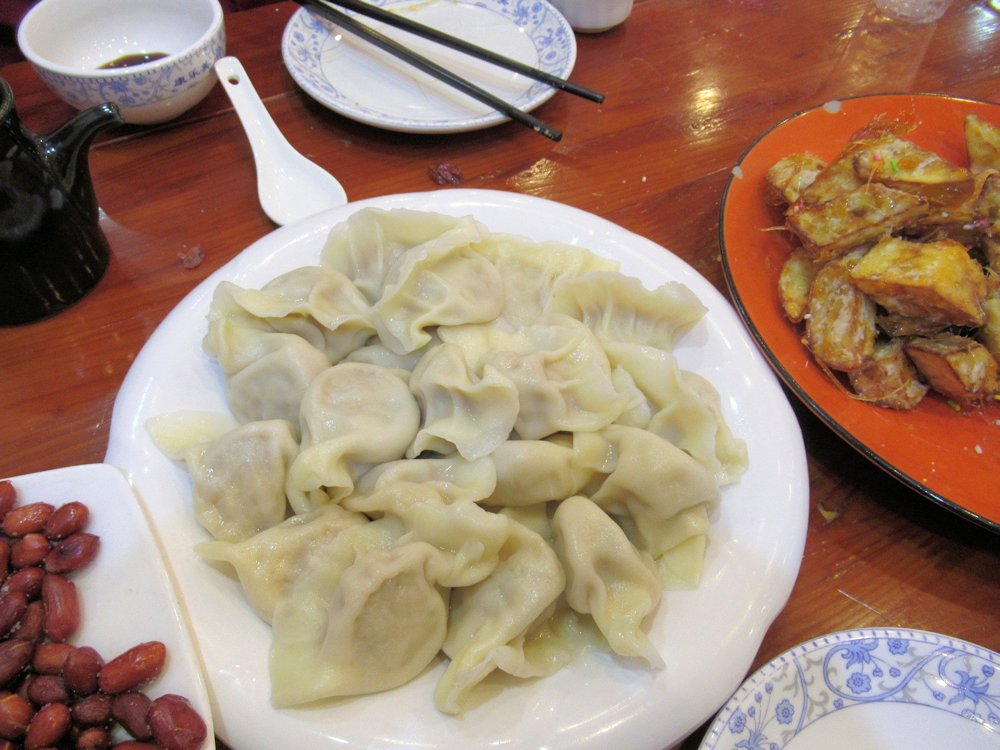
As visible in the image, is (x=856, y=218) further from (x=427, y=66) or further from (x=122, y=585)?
(x=122, y=585)

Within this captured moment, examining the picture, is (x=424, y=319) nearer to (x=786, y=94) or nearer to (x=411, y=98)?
(x=411, y=98)

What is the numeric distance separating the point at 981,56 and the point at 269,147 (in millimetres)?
2752

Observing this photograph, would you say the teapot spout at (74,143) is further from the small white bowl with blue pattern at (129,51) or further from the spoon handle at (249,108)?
the spoon handle at (249,108)

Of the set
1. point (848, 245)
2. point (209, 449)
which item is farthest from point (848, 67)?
point (209, 449)

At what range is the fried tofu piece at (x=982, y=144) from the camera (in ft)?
5.91

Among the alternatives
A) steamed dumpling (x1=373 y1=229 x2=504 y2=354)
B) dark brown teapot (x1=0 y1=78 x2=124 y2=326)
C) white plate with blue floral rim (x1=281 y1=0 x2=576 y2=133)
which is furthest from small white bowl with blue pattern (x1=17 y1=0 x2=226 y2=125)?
steamed dumpling (x1=373 y1=229 x2=504 y2=354)

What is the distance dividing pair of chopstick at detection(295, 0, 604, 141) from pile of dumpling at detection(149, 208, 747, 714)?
79 cm

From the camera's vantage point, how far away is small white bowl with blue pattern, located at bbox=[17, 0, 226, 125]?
1883 mm

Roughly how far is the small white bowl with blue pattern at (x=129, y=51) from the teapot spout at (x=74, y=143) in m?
0.39

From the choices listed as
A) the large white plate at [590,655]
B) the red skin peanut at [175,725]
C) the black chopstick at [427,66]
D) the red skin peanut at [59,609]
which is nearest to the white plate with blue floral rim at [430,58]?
the black chopstick at [427,66]

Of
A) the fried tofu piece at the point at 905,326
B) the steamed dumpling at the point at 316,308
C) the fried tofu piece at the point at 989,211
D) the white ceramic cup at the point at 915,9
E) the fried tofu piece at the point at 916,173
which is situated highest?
the white ceramic cup at the point at 915,9

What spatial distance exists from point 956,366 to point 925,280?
0.20m

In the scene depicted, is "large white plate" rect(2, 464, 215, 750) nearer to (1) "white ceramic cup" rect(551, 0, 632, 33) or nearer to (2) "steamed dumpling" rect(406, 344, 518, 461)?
(2) "steamed dumpling" rect(406, 344, 518, 461)

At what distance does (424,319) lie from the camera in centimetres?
136
